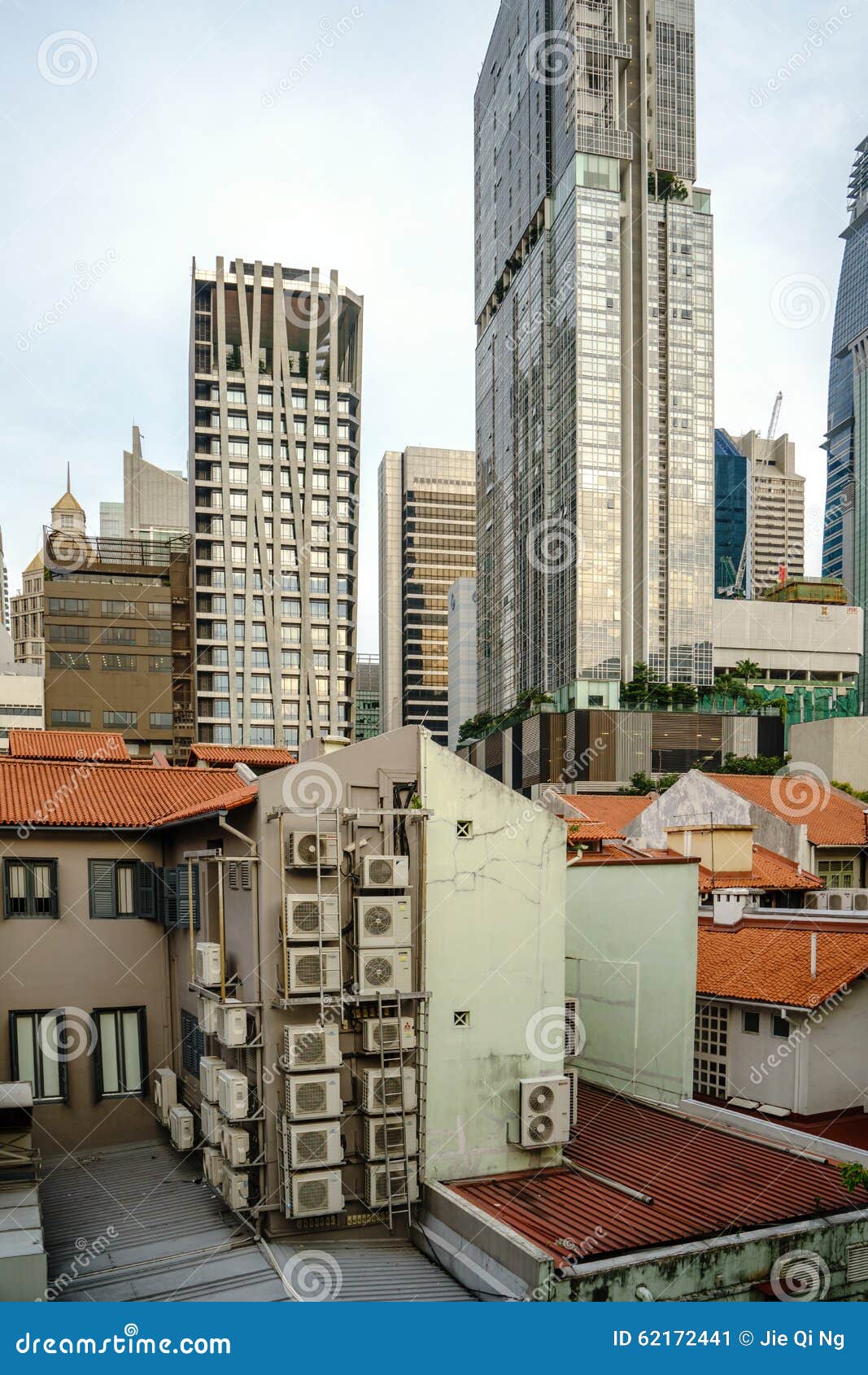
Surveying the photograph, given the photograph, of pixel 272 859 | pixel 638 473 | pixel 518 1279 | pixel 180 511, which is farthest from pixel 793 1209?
pixel 180 511

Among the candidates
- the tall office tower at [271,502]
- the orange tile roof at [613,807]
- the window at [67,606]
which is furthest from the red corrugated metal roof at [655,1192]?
the window at [67,606]

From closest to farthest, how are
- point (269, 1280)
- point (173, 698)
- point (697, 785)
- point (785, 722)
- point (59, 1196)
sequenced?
point (269, 1280) < point (59, 1196) < point (697, 785) < point (173, 698) < point (785, 722)

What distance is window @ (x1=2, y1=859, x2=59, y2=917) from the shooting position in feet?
62.8

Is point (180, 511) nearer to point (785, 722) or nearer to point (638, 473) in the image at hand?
point (638, 473)

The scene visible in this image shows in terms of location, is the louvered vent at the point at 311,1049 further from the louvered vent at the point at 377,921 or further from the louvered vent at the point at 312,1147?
the louvered vent at the point at 377,921

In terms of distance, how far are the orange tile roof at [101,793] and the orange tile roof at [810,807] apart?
77.9 ft

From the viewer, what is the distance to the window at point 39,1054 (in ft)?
60.7

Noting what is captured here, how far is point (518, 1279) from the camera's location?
11961 millimetres

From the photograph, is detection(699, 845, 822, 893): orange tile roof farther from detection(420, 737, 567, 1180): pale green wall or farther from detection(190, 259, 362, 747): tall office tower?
detection(190, 259, 362, 747): tall office tower

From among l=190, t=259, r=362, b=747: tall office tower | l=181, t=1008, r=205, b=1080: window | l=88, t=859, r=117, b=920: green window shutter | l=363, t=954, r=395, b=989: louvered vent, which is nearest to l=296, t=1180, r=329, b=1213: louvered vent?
l=363, t=954, r=395, b=989: louvered vent

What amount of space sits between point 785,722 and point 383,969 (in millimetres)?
107951

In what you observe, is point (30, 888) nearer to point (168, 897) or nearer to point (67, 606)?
point (168, 897)

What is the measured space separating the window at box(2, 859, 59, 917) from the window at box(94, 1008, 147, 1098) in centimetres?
239

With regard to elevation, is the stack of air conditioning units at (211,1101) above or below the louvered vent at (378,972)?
below
